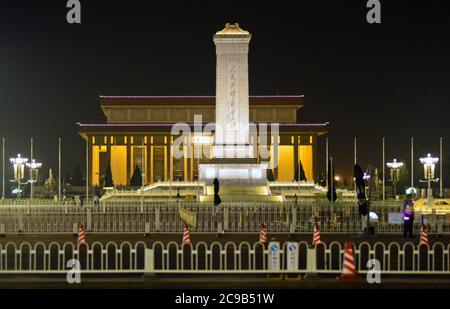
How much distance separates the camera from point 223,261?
21.2 meters

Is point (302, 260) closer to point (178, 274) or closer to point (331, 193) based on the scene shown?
point (178, 274)

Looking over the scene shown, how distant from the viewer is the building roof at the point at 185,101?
325 feet

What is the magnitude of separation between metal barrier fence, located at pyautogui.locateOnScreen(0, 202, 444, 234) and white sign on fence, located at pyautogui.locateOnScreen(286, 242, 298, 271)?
1104 cm

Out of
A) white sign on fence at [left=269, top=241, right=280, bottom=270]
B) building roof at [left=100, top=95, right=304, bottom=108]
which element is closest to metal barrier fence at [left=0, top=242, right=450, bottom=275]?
white sign on fence at [left=269, top=241, right=280, bottom=270]

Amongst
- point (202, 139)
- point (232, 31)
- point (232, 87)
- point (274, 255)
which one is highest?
point (232, 31)

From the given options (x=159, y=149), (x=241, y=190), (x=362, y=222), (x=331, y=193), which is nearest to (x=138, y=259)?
(x=362, y=222)

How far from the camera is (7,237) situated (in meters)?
29.0

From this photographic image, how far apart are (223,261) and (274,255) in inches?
143

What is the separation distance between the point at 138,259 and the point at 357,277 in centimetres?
621

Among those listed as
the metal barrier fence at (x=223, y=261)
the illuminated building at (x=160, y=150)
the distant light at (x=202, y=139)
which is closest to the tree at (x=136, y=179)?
the illuminated building at (x=160, y=150)

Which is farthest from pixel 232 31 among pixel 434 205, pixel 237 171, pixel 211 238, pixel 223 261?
pixel 223 261

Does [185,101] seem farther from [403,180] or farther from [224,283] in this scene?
[224,283]

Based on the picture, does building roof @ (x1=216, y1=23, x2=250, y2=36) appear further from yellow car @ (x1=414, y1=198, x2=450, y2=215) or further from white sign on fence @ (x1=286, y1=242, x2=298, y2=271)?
white sign on fence @ (x1=286, y1=242, x2=298, y2=271)

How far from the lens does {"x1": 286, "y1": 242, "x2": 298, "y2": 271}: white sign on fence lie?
1759 cm
